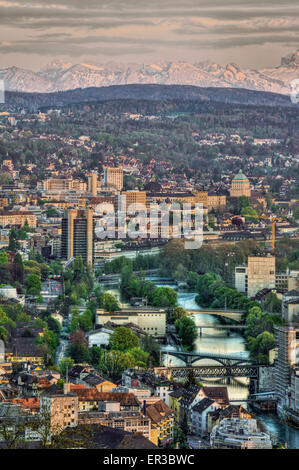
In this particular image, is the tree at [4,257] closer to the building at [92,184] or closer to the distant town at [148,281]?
the distant town at [148,281]

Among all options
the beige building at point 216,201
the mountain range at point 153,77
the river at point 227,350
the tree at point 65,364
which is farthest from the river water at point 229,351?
the beige building at point 216,201

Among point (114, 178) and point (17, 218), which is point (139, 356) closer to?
point (17, 218)

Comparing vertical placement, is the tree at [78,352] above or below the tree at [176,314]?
above

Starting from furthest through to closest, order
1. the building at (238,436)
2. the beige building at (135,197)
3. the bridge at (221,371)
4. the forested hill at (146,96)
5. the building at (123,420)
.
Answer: the forested hill at (146,96) → the beige building at (135,197) → the bridge at (221,371) → the building at (123,420) → the building at (238,436)

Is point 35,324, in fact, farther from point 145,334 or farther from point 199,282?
point 199,282

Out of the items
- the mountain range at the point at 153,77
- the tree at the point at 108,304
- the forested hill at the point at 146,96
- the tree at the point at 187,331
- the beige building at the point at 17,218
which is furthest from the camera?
the forested hill at the point at 146,96

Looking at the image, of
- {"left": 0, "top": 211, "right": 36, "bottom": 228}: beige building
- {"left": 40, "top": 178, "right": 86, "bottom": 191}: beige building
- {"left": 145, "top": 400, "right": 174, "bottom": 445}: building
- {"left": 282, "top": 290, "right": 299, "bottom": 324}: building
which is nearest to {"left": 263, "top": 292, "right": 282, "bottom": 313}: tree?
{"left": 282, "top": 290, "right": 299, "bottom": 324}: building

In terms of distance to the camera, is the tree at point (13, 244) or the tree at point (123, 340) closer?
the tree at point (123, 340)
